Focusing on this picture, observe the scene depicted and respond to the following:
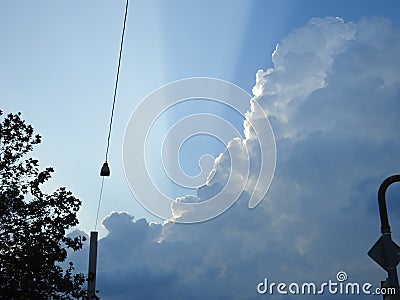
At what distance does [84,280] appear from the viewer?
18.8 m

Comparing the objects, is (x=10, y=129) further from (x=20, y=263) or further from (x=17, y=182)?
(x=20, y=263)

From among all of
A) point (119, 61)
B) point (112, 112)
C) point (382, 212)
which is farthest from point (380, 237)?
point (112, 112)

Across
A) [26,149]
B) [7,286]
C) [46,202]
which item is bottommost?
[7,286]

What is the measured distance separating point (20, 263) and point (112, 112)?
656cm

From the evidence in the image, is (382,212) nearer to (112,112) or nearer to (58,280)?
(112,112)

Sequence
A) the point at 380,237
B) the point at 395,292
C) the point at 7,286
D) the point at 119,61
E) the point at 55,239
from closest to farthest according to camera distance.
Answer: the point at 395,292 → the point at 380,237 → the point at 119,61 → the point at 7,286 → the point at 55,239

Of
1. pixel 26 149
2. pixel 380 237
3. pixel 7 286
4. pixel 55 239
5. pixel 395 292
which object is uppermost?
pixel 26 149

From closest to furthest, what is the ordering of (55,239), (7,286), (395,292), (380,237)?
(395,292) → (380,237) → (7,286) → (55,239)

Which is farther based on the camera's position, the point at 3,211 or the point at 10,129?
the point at 10,129

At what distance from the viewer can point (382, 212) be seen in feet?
30.5

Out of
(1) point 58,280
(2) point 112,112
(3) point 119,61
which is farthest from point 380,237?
(1) point 58,280

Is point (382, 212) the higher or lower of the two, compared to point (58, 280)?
lower

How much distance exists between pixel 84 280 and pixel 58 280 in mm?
1155

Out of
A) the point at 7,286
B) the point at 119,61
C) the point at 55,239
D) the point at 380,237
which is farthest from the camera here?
the point at 55,239
